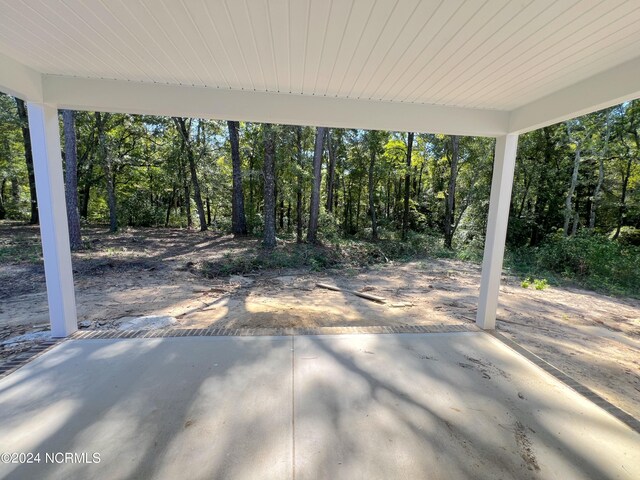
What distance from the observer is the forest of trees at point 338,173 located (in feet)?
30.5

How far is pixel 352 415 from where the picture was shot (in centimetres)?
188

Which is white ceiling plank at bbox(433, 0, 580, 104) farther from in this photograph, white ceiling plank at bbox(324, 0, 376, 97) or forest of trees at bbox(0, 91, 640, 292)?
forest of trees at bbox(0, 91, 640, 292)

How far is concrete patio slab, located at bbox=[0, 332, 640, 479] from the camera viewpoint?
1.54 metres

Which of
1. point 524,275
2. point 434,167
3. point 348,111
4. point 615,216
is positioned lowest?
point 524,275

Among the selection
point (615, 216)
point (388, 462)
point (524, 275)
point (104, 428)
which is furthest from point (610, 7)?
point (615, 216)

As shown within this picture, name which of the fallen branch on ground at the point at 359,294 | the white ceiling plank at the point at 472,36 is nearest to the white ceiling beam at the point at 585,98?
the white ceiling plank at the point at 472,36

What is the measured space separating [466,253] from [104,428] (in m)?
10.4

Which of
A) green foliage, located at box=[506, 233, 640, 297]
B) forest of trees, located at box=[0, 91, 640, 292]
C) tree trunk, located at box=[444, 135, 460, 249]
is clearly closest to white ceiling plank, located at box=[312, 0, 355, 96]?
forest of trees, located at box=[0, 91, 640, 292]

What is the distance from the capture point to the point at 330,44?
1.79m

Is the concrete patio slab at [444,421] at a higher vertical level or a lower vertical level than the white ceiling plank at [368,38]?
lower

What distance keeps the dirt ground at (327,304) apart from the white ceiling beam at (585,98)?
7.44ft

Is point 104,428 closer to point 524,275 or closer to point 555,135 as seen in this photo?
point 524,275

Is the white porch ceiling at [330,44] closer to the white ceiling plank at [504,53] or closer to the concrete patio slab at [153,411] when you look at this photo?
the white ceiling plank at [504,53]

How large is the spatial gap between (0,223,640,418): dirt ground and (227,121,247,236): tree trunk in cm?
345
